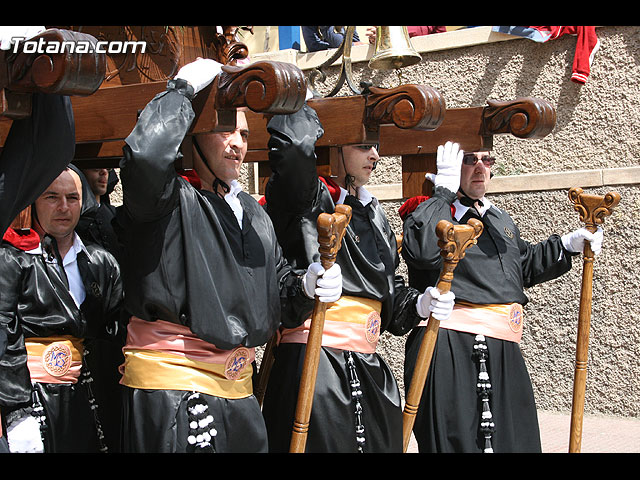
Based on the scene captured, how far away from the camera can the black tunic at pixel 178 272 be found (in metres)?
2.66

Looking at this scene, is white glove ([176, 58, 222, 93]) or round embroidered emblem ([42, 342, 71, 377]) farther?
round embroidered emblem ([42, 342, 71, 377])

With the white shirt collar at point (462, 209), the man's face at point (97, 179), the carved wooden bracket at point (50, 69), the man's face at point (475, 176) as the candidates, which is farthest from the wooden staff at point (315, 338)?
the man's face at point (97, 179)

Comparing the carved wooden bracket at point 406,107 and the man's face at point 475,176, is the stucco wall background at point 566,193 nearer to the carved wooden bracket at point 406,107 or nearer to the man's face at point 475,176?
the man's face at point 475,176

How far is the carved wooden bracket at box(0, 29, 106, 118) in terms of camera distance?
1987 millimetres

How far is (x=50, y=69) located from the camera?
6.53 feet

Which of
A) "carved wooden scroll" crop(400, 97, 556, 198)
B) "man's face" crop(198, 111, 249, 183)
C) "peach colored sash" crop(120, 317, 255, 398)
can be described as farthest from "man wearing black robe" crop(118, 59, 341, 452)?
"carved wooden scroll" crop(400, 97, 556, 198)

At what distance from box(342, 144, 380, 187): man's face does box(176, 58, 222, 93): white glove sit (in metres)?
1.12

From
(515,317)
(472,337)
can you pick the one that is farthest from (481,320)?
(515,317)

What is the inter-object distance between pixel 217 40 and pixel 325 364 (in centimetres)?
157

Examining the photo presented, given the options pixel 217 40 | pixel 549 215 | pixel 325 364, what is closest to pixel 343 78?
pixel 217 40

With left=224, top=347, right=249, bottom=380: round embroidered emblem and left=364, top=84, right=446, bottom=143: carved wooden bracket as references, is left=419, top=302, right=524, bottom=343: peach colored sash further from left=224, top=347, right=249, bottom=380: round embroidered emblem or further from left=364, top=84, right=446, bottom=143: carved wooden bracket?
left=224, top=347, right=249, bottom=380: round embroidered emblem

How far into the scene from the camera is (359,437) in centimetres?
354

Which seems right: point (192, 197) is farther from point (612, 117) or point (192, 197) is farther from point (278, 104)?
point (612, 117)
